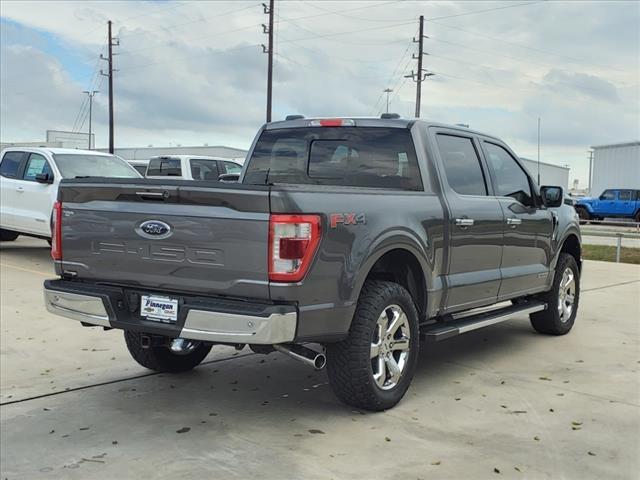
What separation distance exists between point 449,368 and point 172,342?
2.35 m

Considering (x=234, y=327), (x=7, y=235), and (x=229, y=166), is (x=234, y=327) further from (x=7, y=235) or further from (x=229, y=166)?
(x=229, y=166)

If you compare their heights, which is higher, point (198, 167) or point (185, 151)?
point (185, 151)

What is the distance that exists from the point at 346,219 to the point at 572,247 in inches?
165

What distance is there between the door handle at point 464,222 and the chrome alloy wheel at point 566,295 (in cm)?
220

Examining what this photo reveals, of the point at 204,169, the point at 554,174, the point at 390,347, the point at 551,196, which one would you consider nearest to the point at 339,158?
the point at 390,347

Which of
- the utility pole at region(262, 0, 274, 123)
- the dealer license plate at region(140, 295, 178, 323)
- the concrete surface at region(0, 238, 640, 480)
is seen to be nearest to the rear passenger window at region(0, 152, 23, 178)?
the concrete surface at region(0, 238, 640, 480)

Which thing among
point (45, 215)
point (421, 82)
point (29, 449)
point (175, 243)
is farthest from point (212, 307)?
point (421, 82)

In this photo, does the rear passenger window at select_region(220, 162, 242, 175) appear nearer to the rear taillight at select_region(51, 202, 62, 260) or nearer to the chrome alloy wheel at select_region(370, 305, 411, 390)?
the rear taillight at select_region(51, 202, 62, 260)

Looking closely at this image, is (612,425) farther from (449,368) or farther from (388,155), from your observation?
(388,155)

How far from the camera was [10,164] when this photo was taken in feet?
40.4

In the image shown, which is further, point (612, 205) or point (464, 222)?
point (612, 205)

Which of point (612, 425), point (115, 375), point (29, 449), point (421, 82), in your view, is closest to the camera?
point (29, 449)

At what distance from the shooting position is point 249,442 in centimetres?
404

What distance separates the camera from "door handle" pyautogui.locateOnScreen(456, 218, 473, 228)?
5.23m
